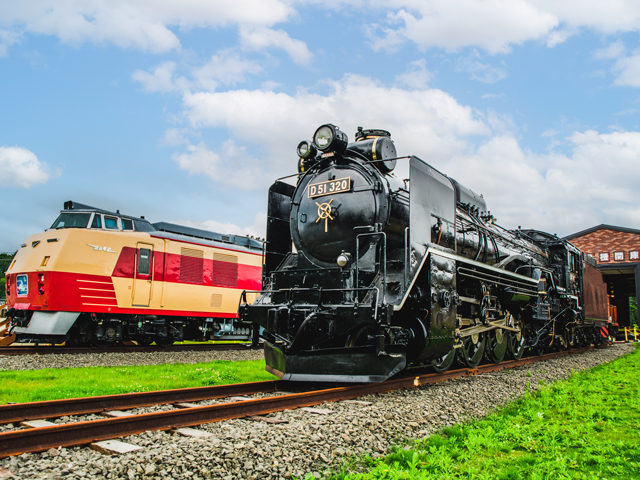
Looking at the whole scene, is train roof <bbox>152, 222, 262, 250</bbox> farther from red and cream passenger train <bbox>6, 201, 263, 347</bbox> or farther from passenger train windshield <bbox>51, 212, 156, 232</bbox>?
passenger train windshield <bbox>51, 212, 156, 232</bbox>

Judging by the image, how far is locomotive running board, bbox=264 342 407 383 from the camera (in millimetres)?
6039

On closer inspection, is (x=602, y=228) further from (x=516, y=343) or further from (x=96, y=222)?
(x=96, y=222)

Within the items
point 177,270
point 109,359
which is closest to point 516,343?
point 109,359

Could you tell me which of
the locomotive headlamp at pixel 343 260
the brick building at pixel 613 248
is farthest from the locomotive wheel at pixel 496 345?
the brick building at pixel 613 248

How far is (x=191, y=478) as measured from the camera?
305 centimetres

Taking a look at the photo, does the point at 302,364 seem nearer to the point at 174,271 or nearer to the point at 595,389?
the point at 595,389

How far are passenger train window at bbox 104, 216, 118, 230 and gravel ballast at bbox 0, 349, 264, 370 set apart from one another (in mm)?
3537

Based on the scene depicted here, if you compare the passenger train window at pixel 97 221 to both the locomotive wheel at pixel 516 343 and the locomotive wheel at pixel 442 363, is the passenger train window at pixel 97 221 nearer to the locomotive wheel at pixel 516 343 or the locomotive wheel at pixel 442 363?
the locomotive wheel at pixel 442 363

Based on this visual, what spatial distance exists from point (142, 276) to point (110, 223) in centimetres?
169

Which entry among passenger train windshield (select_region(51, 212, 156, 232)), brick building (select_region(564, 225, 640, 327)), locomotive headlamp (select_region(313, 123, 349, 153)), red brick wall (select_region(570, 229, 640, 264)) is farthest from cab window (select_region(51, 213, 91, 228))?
red brick wall (select_region(570, 229, 640, 264))

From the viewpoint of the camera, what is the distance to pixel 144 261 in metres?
13.2

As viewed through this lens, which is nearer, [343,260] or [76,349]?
[343,260]

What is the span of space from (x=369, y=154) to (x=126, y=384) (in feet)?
16.8

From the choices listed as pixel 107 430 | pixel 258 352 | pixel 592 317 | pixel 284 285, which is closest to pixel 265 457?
pixel 107 430
